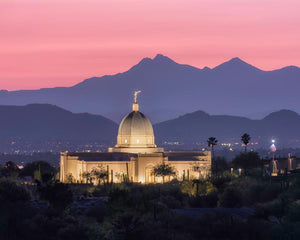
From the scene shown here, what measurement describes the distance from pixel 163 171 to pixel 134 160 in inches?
143

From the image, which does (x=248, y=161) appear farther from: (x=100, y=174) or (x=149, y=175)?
(x=100, y=174)

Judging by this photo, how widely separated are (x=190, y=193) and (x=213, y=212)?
17577mm

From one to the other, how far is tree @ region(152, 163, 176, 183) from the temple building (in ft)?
1.98

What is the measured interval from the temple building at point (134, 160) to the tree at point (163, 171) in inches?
23.8

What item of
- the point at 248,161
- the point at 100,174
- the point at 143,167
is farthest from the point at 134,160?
the point at 248,161

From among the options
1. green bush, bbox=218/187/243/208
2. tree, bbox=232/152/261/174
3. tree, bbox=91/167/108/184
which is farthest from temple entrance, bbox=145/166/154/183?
green bush, bbox=218/187/243/208

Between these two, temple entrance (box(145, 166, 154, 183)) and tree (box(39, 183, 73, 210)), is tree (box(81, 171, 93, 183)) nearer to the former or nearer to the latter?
temple entrance (box(145, 166, 154, 183))

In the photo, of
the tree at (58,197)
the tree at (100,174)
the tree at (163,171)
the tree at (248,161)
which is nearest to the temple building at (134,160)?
the tree at (100,174)

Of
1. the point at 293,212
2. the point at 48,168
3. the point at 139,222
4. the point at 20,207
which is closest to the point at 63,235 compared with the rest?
the point at 139,222

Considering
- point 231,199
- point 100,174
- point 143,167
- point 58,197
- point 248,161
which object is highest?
point 248,161

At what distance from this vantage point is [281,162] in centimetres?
8481

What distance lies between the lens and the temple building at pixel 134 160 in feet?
282

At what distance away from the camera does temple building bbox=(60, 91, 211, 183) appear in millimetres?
85812

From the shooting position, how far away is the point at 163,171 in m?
84.4
